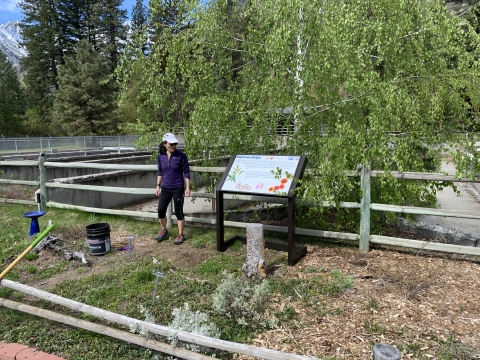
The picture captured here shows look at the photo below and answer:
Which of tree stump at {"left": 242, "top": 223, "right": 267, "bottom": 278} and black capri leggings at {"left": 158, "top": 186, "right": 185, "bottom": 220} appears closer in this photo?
tree stump at {"left": 242, "top": 223, "right": 267, "bottom": 278}

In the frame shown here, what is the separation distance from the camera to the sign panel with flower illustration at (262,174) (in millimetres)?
4562

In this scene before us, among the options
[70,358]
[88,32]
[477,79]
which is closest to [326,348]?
[70,358]

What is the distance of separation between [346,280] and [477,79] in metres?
3.46

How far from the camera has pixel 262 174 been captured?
4.83 m

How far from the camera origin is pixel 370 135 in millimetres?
4543

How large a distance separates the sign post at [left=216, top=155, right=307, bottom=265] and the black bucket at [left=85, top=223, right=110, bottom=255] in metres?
1.61

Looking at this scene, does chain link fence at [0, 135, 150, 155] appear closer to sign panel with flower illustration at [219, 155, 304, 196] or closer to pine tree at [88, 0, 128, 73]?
sign panel with flower illustration at [219, 155, 304, 196]

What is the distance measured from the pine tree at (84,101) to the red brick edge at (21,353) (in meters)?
35.5

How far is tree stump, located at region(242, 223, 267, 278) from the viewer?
13.5ft

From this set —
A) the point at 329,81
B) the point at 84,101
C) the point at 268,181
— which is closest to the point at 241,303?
the point at 268,181

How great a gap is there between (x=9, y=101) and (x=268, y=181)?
42.5 meters

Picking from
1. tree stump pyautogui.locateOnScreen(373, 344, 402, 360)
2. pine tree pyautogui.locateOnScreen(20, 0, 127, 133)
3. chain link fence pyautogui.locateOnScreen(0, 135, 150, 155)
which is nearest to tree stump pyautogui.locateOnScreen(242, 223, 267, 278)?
tree stump pyautogui.locateOnScreen(373, 344, 402, 360)

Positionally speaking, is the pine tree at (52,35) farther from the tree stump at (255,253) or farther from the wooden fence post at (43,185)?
the tree stump at (255,253)

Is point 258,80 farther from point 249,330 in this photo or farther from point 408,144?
point 249,330
